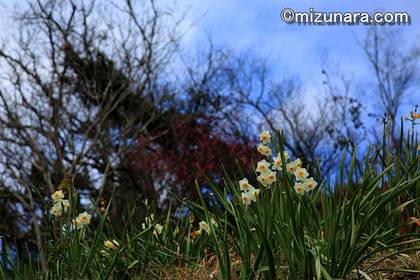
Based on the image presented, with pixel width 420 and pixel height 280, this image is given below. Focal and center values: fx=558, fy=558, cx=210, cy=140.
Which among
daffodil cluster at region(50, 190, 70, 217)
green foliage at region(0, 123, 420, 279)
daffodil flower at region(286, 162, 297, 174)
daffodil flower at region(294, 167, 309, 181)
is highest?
daffodil flower at region(286, 162, 297, 174)

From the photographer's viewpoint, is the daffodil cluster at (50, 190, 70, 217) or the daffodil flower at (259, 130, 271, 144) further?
the daffodil cluster at (50, 190, 70, 217)

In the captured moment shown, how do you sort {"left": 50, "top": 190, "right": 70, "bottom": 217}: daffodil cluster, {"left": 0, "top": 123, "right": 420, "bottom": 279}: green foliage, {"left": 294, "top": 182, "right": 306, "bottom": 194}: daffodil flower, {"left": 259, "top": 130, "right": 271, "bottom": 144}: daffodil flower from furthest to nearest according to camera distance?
{"left": 50, "top": 190, "right": 70, "bottom": 217}: daffodil cluster, {"left": 259, "top": 130, "right": 271, "bottom": 144}: daffodil flower, {"left": 294, "top": 182, "right": 306, "bottom": 194}: daffodil flower, {"left": 0, "top": 123, "right": 420, "bottom": 279}: green foliage

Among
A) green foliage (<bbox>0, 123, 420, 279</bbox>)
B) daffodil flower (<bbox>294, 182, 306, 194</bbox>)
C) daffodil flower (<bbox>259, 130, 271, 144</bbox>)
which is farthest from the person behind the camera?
daffodil flower (<bbox>259, 130, 271, 144</bbox>)

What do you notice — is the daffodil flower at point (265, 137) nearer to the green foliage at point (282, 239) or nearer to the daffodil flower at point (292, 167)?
the green foliage at point (282, 239)

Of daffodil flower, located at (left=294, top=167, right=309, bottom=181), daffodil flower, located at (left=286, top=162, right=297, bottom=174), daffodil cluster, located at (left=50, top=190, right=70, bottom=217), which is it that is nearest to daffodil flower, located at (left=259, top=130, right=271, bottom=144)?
daffodil flower, located at (left=286, top=162, right=297, bottom=174)

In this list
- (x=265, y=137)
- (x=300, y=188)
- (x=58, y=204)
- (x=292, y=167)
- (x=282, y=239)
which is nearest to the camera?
(x=282, y=239)

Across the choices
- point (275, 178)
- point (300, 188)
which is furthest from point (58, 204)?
point (300, 188)

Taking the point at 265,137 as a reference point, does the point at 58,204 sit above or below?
below

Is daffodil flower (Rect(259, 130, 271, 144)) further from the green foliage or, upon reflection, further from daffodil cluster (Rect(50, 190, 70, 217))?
daffodil cluster (Rect(50, 190, 70, 217))

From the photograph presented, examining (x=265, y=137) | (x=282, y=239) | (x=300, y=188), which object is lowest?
(x=282, y=239)

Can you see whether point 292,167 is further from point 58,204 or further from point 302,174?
point 58,204

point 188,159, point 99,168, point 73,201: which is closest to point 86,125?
point 99,168

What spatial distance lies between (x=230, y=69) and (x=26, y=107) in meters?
5.47

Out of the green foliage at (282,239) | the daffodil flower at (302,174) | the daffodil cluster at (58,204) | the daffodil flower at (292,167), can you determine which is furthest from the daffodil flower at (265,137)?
the daffodil cluster at (58,204)
